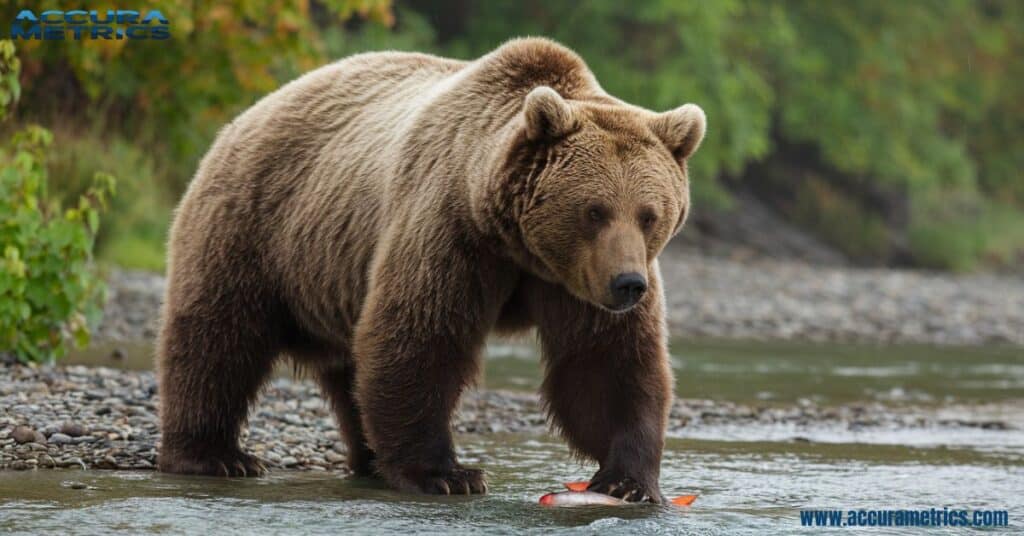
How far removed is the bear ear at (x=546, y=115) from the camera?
199 inches

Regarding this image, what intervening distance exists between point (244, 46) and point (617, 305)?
10378 mm

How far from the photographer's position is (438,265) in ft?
17.1

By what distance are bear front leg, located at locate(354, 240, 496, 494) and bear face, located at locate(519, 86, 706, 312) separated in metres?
0.31

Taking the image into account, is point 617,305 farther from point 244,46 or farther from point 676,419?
point 244,46

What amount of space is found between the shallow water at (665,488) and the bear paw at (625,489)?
0.36 ft

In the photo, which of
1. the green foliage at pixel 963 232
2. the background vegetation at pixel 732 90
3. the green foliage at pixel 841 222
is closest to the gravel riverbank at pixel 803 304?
the background vegetation at pixel 732 90

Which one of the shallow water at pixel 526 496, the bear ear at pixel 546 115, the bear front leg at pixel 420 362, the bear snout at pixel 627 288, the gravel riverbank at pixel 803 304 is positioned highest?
the gravel riverbank at pixel 803 304

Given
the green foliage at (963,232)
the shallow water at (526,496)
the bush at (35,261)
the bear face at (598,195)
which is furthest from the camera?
the green foliage at (963,232)

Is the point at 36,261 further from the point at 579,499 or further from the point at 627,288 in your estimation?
the point at 627,288

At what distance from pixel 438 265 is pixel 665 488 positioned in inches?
50.5

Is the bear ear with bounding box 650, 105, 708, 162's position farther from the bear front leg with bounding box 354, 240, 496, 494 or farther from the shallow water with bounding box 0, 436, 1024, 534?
the shallow water with bounding box 0, 436, 1024, 534

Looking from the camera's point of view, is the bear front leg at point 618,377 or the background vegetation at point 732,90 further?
the background vegetation at point 732,90

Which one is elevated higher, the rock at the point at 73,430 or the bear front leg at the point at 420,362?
the bear front leg at the point at 420,362

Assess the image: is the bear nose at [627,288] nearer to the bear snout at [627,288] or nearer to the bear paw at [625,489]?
the bear snout at [627,288]
